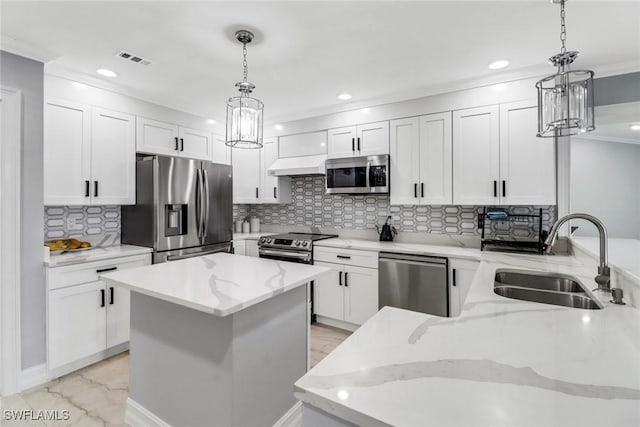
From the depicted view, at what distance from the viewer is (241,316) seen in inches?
60.7

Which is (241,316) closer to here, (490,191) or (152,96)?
(490,191)

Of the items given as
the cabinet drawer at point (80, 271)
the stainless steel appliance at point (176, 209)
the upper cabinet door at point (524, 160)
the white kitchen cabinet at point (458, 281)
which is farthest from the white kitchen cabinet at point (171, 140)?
the upper cabinet door at point (524, 160)

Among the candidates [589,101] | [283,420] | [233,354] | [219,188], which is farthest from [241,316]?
[219,188]

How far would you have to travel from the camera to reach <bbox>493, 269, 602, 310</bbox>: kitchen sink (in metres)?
1.55

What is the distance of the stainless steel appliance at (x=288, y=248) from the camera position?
11.5 ft

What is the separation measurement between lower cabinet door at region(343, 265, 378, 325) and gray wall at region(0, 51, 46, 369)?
8.74 feet

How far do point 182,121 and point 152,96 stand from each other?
0.45m

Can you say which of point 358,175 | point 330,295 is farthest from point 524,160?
point 330,295

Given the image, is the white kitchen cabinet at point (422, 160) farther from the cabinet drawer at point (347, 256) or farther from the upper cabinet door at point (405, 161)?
the cabinet drawer at point (347, 256)

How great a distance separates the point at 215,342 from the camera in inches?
61.4

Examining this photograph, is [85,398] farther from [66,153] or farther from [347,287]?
[347,287]

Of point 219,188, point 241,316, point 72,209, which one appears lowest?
point 241,316

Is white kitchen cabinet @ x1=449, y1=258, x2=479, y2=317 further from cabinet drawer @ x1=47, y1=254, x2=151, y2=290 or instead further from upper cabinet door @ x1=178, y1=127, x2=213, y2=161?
upper cabinet door @ x1=178, y1=127, x2=213, y2=161

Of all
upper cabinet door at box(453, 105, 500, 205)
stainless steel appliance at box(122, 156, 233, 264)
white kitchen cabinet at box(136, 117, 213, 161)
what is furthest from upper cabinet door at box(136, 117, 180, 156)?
upper cabinet door at box(453, 105, 500, 205)
